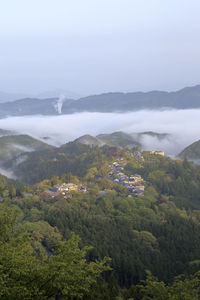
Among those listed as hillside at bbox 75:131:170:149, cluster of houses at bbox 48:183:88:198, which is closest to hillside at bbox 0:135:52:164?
hillside at bbox 75:131:170:149

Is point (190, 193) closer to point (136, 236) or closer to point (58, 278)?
point (136, 236)

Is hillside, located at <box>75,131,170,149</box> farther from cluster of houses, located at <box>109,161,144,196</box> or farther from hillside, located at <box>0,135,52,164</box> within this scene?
cluster of houses, located at <box>109,161,144,196</box>

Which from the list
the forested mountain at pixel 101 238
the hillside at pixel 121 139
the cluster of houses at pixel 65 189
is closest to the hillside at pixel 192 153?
the hillside at pixel 121 139

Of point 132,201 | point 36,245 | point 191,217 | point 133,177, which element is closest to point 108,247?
point 36,245

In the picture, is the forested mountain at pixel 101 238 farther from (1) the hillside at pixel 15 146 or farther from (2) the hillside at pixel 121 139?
(2) the hillside at pixel 121 139

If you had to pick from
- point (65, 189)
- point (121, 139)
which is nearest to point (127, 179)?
point (65, 189)

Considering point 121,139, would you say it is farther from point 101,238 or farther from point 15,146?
point 101,238
